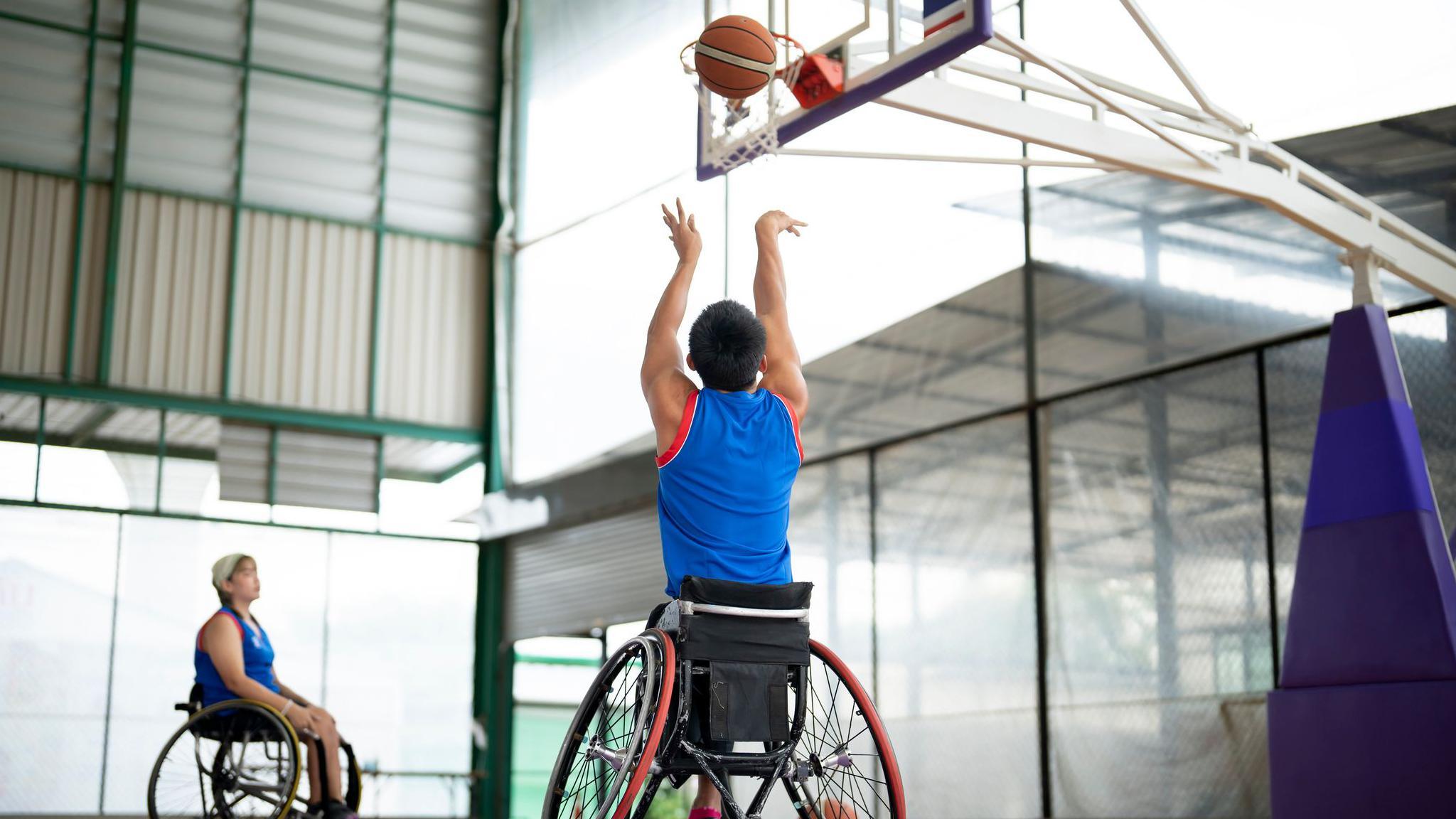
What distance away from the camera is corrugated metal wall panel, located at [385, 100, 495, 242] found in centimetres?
1430

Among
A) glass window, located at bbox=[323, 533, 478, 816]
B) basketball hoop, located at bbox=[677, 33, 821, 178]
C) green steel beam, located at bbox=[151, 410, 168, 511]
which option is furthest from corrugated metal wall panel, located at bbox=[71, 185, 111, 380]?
basketball hoop, located at bbox=[677, 33, 821, 178]

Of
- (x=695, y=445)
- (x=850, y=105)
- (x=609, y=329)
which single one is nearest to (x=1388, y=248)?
Result: (x=850, y=105)

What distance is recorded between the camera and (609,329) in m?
12.6

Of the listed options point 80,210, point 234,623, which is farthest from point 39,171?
point 234,623

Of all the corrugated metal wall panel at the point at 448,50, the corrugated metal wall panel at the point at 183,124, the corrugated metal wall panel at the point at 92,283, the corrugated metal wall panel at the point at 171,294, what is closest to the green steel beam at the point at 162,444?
the corrugated metal wall panel at the point at 171,294

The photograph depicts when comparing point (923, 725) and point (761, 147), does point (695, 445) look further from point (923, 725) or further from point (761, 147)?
point (923, 725)

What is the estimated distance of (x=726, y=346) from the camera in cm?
368

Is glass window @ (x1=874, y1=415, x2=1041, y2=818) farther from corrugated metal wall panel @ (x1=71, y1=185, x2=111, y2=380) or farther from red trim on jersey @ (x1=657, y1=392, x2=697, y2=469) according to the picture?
corrugated metal wall panel @ (x1=71, y1=185, x2=111, y2=380)

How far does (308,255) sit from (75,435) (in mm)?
2754

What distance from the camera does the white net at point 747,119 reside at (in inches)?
205

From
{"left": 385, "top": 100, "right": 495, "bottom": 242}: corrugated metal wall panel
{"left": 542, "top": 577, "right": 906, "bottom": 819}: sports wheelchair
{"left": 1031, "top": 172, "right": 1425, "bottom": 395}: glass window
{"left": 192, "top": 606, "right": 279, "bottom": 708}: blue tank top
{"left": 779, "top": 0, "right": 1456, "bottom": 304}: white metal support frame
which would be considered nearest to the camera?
{"left": 542, "top": 577, "right": 906, "bottom": 819}: sports wheelchair

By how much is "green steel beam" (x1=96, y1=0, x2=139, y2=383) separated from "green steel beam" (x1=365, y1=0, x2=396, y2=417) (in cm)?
236

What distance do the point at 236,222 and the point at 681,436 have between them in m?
11.1

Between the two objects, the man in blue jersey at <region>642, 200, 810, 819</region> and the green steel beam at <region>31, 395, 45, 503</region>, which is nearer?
the man in blue jersey at <region>642, 200, 810, 819</region>
